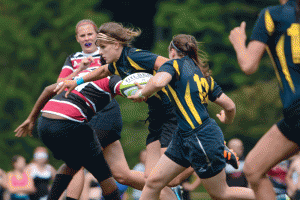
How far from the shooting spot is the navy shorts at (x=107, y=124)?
232 inches

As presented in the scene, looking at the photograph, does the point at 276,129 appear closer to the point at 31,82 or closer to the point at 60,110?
the point at 60,110

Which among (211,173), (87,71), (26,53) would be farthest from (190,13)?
(211,173)

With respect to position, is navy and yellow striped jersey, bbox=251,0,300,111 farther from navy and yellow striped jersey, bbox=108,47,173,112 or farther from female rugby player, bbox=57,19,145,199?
female rugby player, bbox=57,19,145,199

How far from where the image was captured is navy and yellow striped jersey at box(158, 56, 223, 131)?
15.1 feet

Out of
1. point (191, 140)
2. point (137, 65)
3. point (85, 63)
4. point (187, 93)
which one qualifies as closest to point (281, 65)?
point (187, 93)

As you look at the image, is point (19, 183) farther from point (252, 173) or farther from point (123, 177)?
point (252, 173)

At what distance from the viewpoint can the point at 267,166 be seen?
394 cm

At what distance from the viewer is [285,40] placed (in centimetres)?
376

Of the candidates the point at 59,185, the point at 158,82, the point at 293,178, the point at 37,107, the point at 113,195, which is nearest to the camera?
the point at 158,82

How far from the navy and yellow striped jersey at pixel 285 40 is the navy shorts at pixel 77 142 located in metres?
2.23

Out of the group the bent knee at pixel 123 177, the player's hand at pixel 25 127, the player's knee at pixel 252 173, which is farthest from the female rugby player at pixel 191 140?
the player's hand at pixel 25 127

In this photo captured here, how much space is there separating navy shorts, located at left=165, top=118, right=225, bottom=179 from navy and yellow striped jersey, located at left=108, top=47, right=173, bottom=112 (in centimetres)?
78

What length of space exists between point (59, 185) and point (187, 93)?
1.97 metres

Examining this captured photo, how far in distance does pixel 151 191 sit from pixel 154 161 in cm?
83
